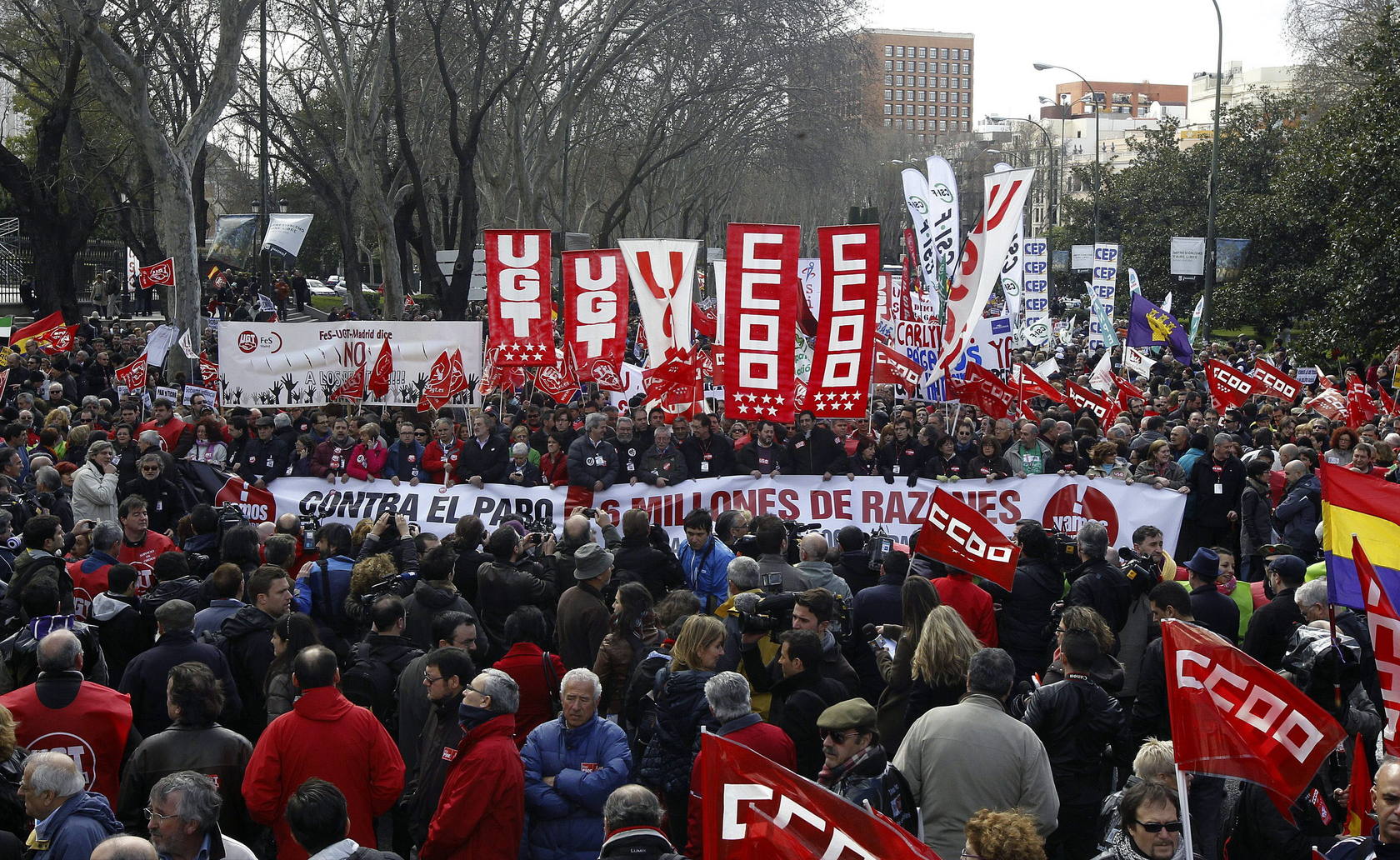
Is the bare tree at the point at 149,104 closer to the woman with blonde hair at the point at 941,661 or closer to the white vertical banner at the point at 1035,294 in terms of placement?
the white vertical banner at the point at 1035,294

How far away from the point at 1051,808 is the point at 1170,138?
49.6 m

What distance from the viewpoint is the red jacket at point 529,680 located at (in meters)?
6.01

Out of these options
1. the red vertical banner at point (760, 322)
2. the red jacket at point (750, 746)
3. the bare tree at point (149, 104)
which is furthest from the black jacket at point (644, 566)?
the bare tree at point (149, 104)

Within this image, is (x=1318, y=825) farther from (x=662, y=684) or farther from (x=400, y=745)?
(x=400, y=745)

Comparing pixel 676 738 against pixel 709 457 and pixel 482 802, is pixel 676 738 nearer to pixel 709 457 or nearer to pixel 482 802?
pixel 482 802

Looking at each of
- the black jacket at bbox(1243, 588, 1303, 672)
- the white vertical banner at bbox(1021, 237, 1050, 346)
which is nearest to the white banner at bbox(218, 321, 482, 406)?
the black jacket at bbox(1243, 588, 1303, 672)

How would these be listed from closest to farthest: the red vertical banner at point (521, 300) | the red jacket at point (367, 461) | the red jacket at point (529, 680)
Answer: the red jacket at point (529, 680)
the red jacket at point (367, 461)
the red vertical banner at point (521, 300)

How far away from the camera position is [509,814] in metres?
5.04

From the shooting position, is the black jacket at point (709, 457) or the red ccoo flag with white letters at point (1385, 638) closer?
the red ccoo flag with white letters at point (1385, 638)

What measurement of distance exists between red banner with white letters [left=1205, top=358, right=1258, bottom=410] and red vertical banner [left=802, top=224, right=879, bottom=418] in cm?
626

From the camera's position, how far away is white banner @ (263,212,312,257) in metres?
26.1

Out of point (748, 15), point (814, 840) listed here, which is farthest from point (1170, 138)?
point (814, 840)

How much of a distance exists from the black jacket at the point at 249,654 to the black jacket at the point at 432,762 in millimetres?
1110

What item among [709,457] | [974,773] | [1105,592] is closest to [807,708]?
[974,773]
